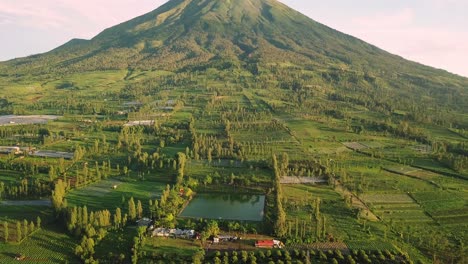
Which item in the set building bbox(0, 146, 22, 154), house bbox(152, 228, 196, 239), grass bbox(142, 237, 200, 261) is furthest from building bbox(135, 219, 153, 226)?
building bbox(0, 146, 22, 154)

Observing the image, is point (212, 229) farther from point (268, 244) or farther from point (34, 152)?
point (34, 152)

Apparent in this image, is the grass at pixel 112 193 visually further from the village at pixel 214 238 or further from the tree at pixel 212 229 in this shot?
the tree at pixel 212 229

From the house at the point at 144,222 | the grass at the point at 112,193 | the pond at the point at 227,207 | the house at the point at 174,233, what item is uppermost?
the grass at the point at 112,193

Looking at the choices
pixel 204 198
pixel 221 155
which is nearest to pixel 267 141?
pixel 221 155

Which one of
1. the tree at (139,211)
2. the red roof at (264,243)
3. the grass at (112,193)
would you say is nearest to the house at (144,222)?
the tree at (139,211)

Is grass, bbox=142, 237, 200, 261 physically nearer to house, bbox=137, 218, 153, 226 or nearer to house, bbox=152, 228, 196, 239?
house, bbox=152, 228, 196, 239
